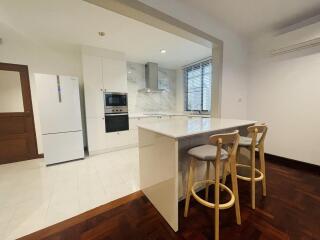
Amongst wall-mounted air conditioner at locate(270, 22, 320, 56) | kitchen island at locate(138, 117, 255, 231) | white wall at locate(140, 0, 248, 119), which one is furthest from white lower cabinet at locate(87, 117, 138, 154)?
wall-mounted air conditioner at locate(270, 22, 320, 56)

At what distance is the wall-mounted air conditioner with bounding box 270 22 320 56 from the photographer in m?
2.12

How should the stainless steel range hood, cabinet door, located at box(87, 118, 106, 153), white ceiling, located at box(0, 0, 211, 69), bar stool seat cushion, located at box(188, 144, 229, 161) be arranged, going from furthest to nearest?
1. the stainless steel range hood
2. cabinet door, located at box(87, 118, 106, 153)
3. white ceiling, located at box(0, 0, 211, 69)
4. bar stool seat cushion, located at box(188, 144, 229, 161)

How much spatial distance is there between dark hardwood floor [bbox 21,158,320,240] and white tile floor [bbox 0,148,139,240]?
0.17 metres

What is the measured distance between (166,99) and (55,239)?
173 inches

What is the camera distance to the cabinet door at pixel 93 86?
10.2ft

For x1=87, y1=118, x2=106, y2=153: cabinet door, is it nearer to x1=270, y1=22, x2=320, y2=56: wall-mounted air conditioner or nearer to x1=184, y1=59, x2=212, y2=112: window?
x1=184, y1=59, x2=212, y2=112: window

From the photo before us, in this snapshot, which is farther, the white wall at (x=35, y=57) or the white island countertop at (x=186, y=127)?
the white wall at (x=35, y=57)

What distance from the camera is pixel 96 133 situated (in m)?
3.31

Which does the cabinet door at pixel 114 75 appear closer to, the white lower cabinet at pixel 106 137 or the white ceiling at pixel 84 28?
the white ceiling at pixel 84 28

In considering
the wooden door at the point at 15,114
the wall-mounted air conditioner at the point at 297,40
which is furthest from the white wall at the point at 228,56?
the wooden door at the point at 15,114

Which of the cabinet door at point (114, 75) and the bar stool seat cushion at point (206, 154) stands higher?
the cabinet door at point (114, 75)

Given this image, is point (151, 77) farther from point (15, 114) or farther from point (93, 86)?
point (15, 114)

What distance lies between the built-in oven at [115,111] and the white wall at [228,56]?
7.21 feet

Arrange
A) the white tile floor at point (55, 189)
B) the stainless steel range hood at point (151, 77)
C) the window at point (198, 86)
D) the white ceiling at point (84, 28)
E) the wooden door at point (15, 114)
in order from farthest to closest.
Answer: the stainless steel range hood at point (151, 77), the window at point (198, 86), the wooden door at point (15, 114), the white ceiling at point (84, 28), the white tile floor at point (55, 189)
